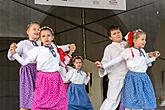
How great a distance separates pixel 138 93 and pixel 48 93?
823 millimetres

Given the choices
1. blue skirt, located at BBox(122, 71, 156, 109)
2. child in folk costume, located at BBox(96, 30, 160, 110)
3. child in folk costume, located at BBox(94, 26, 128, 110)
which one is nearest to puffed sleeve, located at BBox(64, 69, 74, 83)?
child in folk costume, located at BBox(94, 26, 128, 110)

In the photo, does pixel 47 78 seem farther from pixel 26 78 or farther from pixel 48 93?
pixel 26 78

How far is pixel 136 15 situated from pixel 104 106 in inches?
76.6

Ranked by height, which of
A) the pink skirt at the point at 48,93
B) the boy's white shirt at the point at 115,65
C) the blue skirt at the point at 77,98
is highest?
the boy's white shirt at the point at 115,65

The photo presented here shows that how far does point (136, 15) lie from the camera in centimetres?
549

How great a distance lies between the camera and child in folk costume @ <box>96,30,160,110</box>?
3617 millimetres

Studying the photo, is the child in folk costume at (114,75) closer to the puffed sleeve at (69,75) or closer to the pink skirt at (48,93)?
the pink skirt at (48,93)

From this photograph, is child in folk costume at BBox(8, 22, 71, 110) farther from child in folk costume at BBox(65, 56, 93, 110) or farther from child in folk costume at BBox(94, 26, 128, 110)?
child in folk costume at BBox(65, 56, 93, 110)

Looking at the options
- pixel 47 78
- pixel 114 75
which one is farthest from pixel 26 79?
pixel 114 75

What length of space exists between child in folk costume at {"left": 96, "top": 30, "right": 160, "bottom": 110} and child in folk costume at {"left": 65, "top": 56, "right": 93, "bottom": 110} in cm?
92

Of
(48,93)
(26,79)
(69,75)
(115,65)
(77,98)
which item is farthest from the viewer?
(69,75)

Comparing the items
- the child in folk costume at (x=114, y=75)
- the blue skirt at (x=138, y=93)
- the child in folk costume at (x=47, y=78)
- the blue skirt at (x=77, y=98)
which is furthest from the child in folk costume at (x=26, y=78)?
the blue skirt at (x=77, y=98)

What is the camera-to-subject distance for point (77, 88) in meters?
4.67

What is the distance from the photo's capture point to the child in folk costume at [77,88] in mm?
4547
